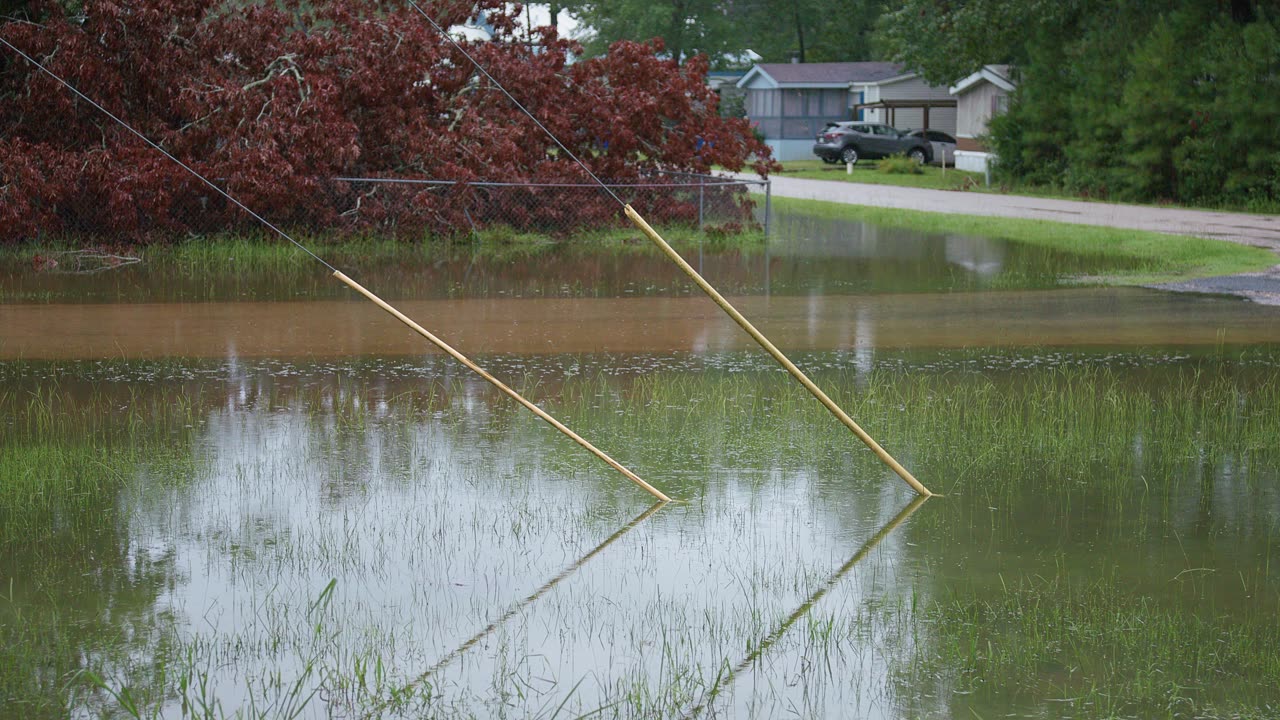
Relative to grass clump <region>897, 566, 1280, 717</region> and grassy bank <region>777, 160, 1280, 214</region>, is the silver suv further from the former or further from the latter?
grass clump <region>897, 566, 1280, 717</region>

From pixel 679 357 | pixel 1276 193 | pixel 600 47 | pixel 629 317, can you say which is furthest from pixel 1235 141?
pixel 600 47

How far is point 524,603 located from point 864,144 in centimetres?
5064

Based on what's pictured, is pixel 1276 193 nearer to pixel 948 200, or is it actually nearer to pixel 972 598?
pixel 948 200

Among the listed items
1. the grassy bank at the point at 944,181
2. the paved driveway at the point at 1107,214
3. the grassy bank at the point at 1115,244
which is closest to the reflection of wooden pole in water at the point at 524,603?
the paved driveway at the point at 1107,214

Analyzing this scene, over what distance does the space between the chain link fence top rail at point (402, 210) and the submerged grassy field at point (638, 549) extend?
8.25m

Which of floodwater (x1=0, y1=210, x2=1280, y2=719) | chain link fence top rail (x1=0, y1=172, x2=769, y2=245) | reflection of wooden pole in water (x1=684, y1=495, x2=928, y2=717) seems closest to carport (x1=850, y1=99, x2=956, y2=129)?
chain link fence top rail (x1=0, y1=172, x2=769, y2=245)

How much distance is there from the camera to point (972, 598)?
6.24 m

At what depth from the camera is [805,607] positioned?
20.3 feet

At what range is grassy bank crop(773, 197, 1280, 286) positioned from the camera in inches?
738

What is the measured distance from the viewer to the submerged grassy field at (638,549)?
5297mm

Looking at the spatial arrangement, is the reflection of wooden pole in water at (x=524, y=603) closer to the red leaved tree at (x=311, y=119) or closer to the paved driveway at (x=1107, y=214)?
the paved driveway at (x=1107, y=214)

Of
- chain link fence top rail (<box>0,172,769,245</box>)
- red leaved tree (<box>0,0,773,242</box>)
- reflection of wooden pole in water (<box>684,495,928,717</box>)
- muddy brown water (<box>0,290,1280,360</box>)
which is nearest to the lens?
reflection of wooden pole in water (<box>684,495,928,717</box>)

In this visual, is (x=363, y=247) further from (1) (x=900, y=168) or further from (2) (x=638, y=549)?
(1) (x=900, y=168)

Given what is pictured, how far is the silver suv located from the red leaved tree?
3234cm
